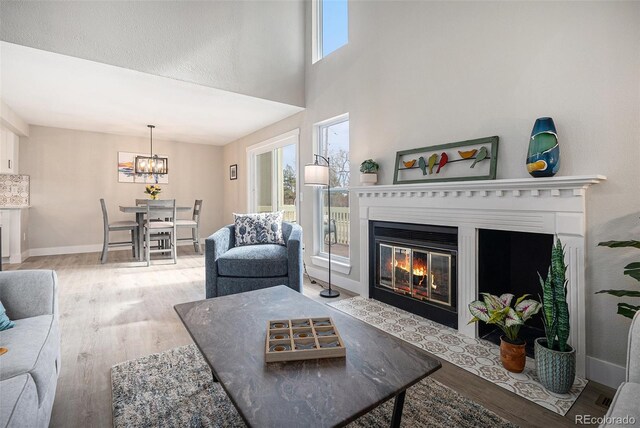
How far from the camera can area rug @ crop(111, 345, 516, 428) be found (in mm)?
1355

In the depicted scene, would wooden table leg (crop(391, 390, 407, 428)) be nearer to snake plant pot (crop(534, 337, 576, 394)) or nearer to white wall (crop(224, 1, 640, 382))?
snake plant pot (crop(534, 337, 576, 394))

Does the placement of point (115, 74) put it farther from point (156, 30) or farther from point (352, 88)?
point (352, 88)

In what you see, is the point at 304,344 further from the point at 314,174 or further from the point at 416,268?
the point at 314,174

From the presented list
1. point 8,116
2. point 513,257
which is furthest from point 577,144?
point 8,116

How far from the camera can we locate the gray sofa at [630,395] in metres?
0.82

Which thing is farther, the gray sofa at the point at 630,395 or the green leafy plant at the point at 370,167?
the green leafy plant at the point at 370,167

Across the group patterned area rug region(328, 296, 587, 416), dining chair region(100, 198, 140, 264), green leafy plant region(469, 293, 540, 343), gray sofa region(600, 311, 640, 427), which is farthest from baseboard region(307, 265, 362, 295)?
dining chair region(100, 198, 140, 264)

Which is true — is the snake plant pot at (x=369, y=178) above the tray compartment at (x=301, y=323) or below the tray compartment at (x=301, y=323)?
above

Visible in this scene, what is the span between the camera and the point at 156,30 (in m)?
3.20

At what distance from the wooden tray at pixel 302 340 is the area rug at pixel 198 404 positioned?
48cm

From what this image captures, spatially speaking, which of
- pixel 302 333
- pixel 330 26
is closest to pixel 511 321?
pixel 302 333

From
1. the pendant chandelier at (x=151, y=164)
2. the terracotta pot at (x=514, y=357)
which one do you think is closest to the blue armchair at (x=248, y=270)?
the terracotta pot at (x=514, y=357)

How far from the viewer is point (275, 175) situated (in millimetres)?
5234

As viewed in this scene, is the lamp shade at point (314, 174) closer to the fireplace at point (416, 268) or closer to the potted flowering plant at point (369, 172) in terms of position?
the potted flowering plant at point (369, 172)
